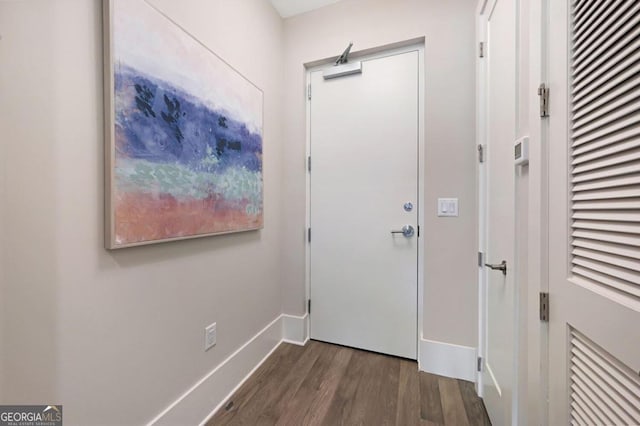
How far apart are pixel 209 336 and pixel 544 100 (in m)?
1.78

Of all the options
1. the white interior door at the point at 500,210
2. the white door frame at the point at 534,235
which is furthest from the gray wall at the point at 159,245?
the white door frame at the point at 534,235

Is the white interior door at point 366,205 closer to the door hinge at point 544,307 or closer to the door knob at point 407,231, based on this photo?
the door knob at point 407,231

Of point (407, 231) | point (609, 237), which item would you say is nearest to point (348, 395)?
point (407, 231)

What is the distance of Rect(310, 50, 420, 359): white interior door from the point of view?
1.89 meters

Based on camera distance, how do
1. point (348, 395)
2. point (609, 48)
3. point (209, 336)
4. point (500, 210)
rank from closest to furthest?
point (609, 48)
point (500, 210)
point (209, 336)
point (348, 395)

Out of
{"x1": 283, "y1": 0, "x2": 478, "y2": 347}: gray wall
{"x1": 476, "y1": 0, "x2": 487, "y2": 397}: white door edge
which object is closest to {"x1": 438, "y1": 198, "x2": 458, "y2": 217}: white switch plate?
{"x1": 283, "y1": 0, "x2": 478, "y2": 347}: gray wall

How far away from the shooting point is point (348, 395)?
1556mm

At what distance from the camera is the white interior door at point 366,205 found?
1894 millimetres

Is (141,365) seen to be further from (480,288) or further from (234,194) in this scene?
(480,288)

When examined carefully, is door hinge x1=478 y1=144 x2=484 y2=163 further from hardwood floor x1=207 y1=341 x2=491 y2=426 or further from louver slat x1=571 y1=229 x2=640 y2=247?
hardwood floor x1=207 y1=341 x2=491 y2=426

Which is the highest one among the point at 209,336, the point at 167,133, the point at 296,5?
the point at 296,5

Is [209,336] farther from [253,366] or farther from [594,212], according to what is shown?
[594,212]

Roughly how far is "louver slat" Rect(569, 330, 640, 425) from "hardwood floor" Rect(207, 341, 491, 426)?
0.94m

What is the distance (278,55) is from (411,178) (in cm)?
146
